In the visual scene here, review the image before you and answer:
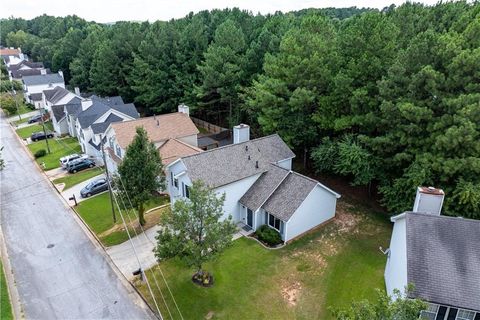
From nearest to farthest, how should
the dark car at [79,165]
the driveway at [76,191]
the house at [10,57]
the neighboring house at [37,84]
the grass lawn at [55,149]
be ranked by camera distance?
the driveway at [76,191] → the dark car at [79,165] → the grass lawn at [55,149] → the neighboring house at [37,84] → the house at [10,57]

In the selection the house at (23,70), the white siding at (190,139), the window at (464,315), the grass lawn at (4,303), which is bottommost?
the grass lawn at (4,303)

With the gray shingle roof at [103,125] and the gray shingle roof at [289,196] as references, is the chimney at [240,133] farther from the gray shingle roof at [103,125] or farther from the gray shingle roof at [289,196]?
the gray shingle roof at [103,125]

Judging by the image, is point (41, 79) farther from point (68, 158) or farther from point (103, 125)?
point (68, 158)

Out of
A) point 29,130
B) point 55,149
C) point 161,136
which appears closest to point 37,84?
point 29,130

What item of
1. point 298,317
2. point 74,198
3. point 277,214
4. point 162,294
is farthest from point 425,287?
point 74,198

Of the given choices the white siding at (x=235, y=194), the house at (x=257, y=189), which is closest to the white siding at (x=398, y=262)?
the house at (x=257, y=189)

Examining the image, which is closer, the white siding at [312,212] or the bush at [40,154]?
the white siding at [312,212]

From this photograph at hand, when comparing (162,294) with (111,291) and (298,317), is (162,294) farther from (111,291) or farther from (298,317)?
(298,317)
